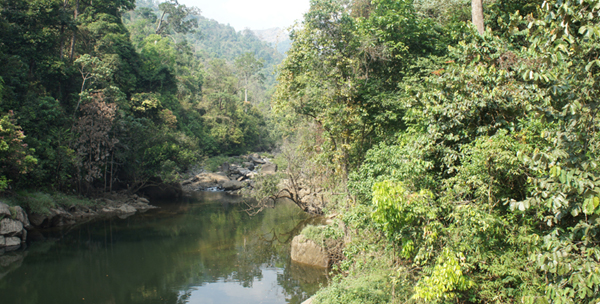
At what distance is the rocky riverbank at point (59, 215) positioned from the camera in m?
14.2

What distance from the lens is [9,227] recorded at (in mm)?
14266

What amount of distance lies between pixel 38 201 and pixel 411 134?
664 inches

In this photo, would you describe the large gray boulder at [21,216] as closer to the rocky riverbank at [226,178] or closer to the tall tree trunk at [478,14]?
the rocky riverbank at [226,178]

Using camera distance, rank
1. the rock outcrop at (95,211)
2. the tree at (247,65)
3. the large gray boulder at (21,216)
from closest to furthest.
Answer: the large gray boulder at (21,216) → the rock outcrop at (95,211) → the tree at (247,65)

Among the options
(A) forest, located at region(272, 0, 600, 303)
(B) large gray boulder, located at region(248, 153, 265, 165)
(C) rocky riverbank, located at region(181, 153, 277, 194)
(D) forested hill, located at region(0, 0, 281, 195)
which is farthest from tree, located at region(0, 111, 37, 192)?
(B) large gray boulder, located at region(248, 153, 265, 165)

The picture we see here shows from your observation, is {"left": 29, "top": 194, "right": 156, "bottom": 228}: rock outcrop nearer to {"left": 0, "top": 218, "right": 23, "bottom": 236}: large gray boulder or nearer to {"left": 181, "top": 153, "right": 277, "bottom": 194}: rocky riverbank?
{"left": 0, "top": 218, "right": 23, "bottom": 236}: large gray boulder

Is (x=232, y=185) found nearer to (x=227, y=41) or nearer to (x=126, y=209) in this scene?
(x=126, y=209)

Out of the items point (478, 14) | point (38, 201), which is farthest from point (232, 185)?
point (478, 14)

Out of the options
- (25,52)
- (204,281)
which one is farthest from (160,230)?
(25,52)

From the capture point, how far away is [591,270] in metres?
3.26

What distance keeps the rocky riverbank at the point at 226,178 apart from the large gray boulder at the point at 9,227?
54.5 feet

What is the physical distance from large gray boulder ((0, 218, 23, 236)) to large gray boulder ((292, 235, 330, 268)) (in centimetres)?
1115

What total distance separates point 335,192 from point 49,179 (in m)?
15.8

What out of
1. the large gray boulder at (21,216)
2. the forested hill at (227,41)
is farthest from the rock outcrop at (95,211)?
→ the forested hill at (227,41)
